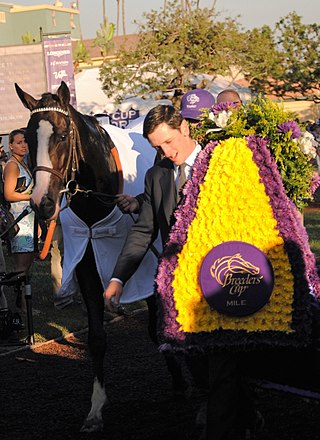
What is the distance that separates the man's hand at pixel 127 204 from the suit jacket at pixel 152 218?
608 mm

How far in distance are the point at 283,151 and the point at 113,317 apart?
17.8 feet

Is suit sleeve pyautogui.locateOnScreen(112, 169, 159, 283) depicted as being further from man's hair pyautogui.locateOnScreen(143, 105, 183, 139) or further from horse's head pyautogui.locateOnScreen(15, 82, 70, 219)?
horse's head pyautogui.locateOnScreen(15, 82, 70, 219)

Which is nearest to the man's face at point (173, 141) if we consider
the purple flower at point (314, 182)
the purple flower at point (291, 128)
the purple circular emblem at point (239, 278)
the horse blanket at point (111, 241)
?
the purple flower at point (291, 128)

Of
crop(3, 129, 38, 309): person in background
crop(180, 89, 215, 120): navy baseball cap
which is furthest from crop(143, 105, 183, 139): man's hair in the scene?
crop(3, 129, 38, 309): person in background

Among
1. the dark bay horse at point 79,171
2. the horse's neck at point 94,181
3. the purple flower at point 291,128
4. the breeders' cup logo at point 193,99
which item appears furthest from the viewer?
the breeders' cup logo at point 193,99

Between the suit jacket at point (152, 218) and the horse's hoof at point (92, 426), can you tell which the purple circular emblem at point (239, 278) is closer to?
the suit jacket at point (152, 218)

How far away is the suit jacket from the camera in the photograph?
5.17 m

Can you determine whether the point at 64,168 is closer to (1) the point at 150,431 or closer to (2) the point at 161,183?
(2) the point at 161,183

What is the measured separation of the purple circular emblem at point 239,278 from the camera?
14.1ft

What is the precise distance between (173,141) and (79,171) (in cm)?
124

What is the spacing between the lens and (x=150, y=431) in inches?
221

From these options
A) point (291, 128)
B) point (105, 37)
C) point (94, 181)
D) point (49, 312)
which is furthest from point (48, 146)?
point (105, 37)

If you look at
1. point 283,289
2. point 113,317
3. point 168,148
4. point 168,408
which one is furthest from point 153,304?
point 113,317

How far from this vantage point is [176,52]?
26.7 metres
